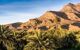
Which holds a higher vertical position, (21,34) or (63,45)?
(21,34)

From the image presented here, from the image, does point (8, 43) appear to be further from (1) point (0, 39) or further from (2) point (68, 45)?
(2) point (68, 45)

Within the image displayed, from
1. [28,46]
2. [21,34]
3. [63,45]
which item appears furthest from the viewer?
[63,45]

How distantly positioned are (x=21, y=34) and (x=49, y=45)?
742cm

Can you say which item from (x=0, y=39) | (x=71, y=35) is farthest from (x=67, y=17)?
(x=0, y=39)

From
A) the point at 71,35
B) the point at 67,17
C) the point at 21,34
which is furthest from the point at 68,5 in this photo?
the point at 21,34

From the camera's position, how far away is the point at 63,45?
64625 mm

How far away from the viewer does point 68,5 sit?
175000 mm

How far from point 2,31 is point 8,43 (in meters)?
2.56

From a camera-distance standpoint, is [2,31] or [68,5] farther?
[68,5]

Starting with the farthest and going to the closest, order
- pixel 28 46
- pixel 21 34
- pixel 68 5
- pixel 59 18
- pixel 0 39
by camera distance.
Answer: pixel 68 5
pixel 59 18
pixel 21 34
pixel 28 46
pixel 0 39

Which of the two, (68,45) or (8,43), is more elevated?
(8,43)

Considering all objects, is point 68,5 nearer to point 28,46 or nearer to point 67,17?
point 67,17

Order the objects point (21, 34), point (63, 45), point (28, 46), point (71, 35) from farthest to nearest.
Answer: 1. point (71, 35)
2. point (63, 45)
3. point (21, 34)
4. point (28, 46)

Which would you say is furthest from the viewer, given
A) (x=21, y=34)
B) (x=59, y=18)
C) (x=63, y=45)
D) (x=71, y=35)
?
(x=59, y=18)
